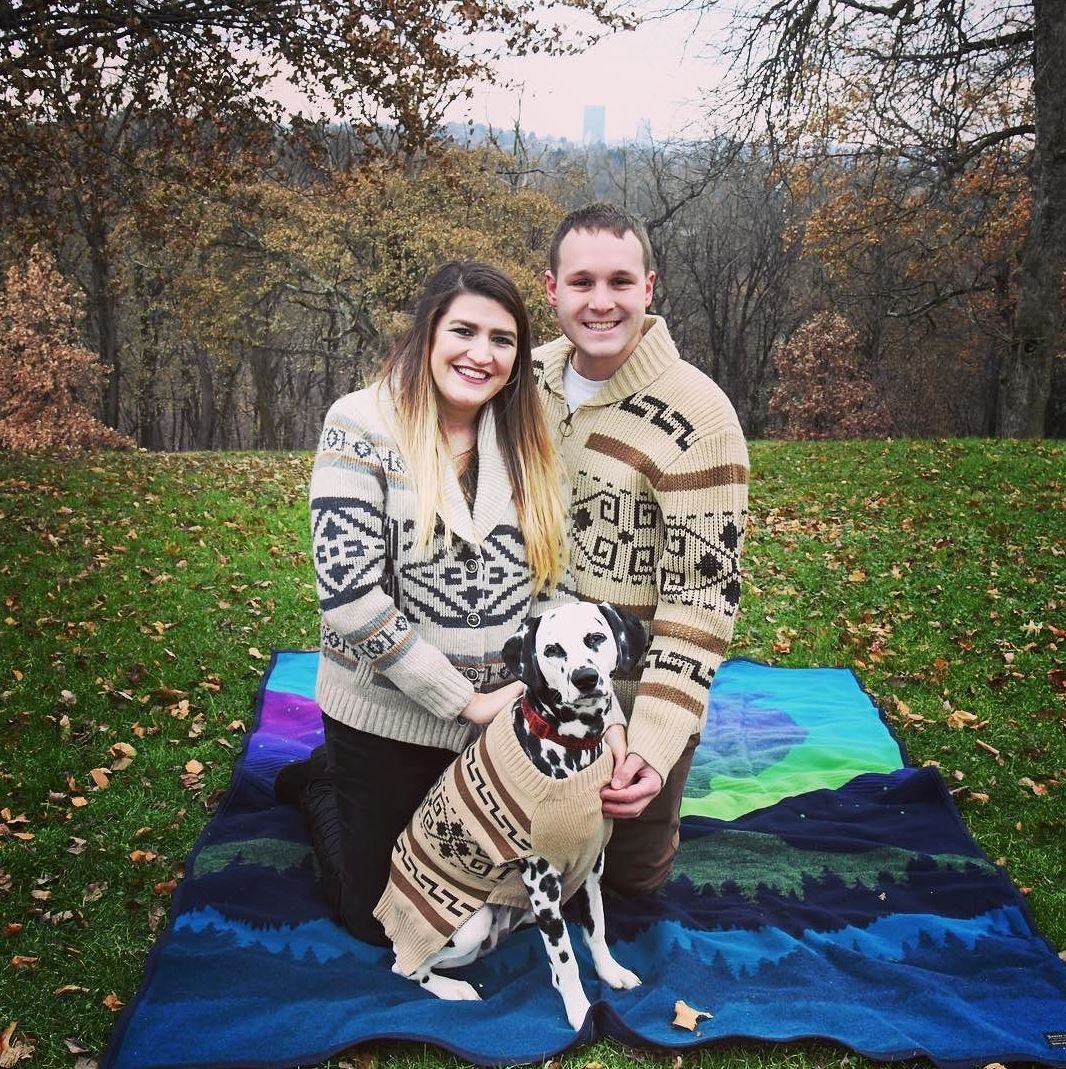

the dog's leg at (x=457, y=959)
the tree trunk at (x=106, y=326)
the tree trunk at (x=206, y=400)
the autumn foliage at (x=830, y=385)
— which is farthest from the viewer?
the tree trunk at (x=206, y=400)

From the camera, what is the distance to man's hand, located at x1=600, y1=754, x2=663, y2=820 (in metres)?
2.91

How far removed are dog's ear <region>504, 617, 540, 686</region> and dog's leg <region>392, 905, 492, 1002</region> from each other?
83cm

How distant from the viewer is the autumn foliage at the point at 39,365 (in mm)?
19750

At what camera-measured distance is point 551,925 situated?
287 cm

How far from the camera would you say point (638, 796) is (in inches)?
115

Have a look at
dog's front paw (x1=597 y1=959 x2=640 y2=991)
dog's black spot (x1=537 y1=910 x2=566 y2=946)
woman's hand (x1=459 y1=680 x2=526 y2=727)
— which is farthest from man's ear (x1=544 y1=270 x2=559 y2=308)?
dog's front paw (x1=597 y1=959 x2=640 y2=991)

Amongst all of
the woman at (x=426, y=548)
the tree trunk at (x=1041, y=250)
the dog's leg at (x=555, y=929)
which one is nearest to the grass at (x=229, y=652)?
the dog's leg at (x=555, y=929)

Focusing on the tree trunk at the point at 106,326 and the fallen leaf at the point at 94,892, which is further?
the tree trunk at the point at 106,326

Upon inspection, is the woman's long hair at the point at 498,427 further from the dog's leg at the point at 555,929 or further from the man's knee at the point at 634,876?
the man's knee at the point at 634,876

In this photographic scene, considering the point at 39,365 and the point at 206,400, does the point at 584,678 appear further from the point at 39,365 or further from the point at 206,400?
the point at 206,400

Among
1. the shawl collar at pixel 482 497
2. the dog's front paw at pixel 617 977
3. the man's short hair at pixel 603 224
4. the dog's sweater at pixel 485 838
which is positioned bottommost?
the dog's front paw at pixel 617 977

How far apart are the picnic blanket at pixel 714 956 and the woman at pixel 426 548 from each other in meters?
0.41

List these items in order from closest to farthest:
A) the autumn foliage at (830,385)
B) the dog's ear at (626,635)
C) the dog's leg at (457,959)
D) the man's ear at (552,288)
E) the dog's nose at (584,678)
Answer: the dog's nose at (584,678)
the dog's ear at (626,635)
the dog's leg at (457,959)
the man's ear at (552,288)
the autumn foliage at (830,385)

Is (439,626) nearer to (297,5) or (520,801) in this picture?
(520,801)
